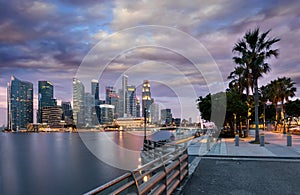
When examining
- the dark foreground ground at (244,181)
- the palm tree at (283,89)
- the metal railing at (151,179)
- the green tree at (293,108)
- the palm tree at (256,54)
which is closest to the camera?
the metal railing at (151,179)

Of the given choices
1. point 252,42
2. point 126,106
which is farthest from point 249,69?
point 126,106

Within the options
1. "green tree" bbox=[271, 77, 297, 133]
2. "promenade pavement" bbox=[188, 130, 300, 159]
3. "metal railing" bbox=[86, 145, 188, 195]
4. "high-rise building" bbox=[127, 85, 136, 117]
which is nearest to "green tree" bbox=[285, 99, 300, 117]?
"green tree" bbox=[271, 77, 297, 133]

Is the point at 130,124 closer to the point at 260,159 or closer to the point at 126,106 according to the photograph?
the point at 126,106

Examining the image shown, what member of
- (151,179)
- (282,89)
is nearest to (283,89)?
(282,89)

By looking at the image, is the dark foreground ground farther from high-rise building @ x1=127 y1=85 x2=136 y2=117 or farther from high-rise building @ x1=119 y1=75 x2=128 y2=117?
high-rise building @ x1=127 y1=85 x2=136 y2=117

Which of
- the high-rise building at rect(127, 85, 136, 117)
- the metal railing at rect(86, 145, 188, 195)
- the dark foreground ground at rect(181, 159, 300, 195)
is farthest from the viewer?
the high-rise building at rect(127, 85, 136, 117)

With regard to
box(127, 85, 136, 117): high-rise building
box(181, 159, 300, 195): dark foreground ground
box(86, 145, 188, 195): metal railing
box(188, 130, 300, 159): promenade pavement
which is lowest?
box(188, 130, 300, 159): promenade pavement

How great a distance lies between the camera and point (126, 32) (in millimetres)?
22734

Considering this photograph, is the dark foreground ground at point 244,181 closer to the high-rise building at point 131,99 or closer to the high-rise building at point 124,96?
the high-rise building at point 124,96

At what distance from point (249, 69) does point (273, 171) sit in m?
15.6

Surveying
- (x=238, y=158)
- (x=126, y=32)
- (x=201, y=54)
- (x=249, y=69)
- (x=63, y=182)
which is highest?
(x=126, y=32)

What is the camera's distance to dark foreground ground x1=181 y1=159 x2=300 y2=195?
6598mm

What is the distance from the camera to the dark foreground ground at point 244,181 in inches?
260

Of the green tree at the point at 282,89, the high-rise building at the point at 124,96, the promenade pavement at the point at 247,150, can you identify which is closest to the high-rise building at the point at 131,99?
the high-rise building at the point at 124,96
